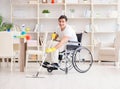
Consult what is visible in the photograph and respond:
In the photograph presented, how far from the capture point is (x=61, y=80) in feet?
16.5

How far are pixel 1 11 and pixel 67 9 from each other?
1887 mm

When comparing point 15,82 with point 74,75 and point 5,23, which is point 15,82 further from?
point 5,23

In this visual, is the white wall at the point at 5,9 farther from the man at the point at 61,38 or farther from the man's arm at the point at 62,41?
the man's arm at the point at 62,41

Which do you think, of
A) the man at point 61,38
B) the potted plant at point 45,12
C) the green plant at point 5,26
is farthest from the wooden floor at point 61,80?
the potted plant at point 45,12

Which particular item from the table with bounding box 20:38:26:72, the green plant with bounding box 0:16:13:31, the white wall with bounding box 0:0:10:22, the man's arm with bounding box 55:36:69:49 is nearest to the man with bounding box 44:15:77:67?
the man's arm with bounding box 55:36:69:49

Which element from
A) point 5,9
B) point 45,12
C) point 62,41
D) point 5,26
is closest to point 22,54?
point 62,41

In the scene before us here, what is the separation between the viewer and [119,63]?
23.8ft

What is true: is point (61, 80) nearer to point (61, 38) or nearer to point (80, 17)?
point (61, 38)

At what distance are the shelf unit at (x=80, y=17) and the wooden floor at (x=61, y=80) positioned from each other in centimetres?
287

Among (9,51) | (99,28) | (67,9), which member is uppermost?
(67,9)

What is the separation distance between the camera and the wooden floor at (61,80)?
14.6ft

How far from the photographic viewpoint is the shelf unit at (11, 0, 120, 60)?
8.55m

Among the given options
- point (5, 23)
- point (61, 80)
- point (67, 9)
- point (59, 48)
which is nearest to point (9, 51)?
point (59, 48)

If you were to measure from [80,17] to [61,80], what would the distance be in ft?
12.5
